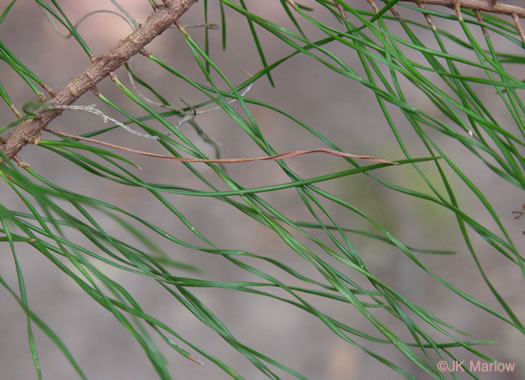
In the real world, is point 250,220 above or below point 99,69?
above

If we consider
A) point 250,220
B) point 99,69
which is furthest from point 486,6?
point 250,220

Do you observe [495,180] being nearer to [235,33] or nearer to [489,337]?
[489,337]

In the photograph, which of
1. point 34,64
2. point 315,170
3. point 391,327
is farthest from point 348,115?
point 34,64

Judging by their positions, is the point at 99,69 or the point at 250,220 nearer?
the point at 99,69

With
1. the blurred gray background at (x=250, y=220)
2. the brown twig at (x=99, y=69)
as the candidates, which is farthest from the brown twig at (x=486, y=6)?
the blurred gray background at (x=250, y=220)

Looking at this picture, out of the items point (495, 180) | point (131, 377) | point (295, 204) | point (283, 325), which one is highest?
point (495, 180)

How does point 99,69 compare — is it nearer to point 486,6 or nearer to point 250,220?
point 486,6
